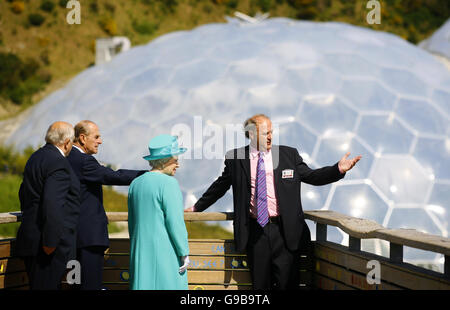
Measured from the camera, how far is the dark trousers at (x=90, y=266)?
3.67 metres

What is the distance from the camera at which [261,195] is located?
12.5 feet

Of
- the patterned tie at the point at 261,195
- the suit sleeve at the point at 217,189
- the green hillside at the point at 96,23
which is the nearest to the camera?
the patterned tie at the point at 261,195

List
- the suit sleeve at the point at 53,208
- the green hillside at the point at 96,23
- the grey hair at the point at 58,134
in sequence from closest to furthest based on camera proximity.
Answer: the suit sleeve at the point at 53,208, the grey hair at the point at 58,134, the green hillside at the point at 96,23

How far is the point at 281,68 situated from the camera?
39.9 ft

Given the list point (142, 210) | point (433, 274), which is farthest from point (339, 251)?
point (142, 210)

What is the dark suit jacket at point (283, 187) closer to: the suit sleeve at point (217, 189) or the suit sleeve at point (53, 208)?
the suit sleeve at point (217, 189)

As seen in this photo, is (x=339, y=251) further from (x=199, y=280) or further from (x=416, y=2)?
(x=416, y=2)

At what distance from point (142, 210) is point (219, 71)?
362 inches

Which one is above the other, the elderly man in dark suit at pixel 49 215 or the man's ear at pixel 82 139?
the man's ear at pixel 82 139

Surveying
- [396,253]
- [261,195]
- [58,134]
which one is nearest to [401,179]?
[261,195]

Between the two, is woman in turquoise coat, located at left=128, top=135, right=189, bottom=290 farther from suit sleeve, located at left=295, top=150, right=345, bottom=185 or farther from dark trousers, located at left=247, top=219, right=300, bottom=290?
suit sleeve, located at left=295, top=150, right=345, bottom=185

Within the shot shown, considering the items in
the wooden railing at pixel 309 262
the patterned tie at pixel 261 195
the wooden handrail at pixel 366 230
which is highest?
the patterned tie at pixel 261 195

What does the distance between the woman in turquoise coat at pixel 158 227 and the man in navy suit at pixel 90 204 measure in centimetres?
48

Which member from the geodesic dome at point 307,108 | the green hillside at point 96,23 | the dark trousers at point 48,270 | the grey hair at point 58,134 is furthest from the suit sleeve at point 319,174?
the green hillside at point 96,23
